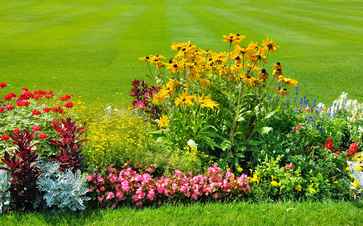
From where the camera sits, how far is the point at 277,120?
185 inches

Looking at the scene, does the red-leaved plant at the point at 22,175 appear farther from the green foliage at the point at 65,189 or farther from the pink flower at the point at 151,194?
the pink flower at the point at 151,194

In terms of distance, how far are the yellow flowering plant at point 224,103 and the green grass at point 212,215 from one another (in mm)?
715

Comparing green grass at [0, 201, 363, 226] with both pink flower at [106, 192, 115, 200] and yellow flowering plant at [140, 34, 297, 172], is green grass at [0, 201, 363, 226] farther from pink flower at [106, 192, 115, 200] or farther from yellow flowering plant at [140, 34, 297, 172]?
yellow flowering plant at [140, 34, 297, 172]

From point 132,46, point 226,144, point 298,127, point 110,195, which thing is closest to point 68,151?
point 110,195

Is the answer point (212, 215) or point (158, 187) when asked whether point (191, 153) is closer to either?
point (158, 187)

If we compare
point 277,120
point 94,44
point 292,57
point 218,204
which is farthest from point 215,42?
point 218,204

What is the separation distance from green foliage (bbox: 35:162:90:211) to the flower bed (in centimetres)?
1

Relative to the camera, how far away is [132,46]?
1482cm

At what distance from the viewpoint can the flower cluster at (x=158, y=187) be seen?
145 inches

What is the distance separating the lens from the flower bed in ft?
11.8

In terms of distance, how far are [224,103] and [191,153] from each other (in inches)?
35.4

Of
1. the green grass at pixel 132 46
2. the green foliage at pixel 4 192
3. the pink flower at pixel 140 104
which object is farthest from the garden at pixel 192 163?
the green grass at pixel 132 46

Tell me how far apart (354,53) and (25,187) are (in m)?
14.0

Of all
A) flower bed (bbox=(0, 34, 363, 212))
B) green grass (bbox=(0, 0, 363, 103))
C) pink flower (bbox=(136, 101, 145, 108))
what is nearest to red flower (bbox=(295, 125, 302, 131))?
flower bed (bbox=(0, 34, 363, 212))
